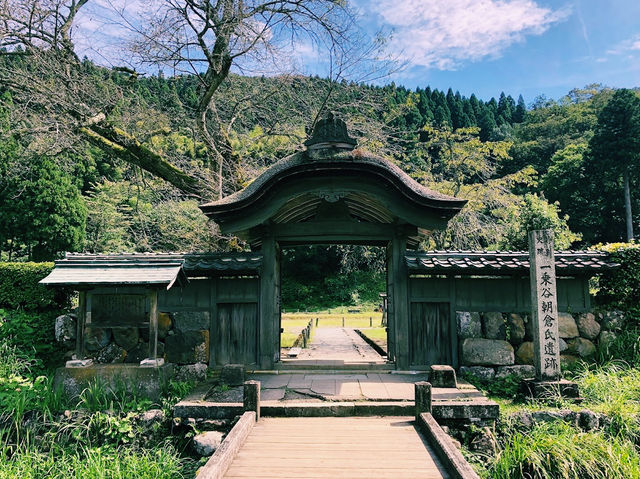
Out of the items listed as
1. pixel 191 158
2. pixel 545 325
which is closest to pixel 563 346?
pixel 545 325

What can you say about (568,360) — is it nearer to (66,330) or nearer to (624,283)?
(624,283)

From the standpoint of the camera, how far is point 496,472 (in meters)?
5.25

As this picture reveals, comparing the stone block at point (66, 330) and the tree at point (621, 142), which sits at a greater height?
the tree at point (621, 142)

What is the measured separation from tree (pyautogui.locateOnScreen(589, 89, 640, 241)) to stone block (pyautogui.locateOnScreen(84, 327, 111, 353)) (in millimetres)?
35729

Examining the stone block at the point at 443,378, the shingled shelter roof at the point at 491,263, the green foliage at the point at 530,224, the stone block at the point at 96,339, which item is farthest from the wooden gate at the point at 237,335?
the green foliage at the point at 530,224

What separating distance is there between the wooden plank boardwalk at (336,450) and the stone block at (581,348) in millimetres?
4617

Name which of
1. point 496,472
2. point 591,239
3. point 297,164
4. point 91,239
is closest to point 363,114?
point 297,164

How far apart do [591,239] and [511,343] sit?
32828 mm

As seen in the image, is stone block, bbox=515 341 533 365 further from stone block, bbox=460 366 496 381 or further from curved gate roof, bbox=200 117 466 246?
curved gate roof, bbox=200 117 466 246

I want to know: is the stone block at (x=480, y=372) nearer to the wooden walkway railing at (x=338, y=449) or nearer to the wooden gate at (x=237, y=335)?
the wooden walkway railing at (x=338, y=449)

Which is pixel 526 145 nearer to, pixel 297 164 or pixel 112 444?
pixel 297 164

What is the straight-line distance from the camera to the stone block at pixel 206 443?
5797 mm

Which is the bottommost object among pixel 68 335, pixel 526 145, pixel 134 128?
pixel 68 335

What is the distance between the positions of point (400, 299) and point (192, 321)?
13.5ft
